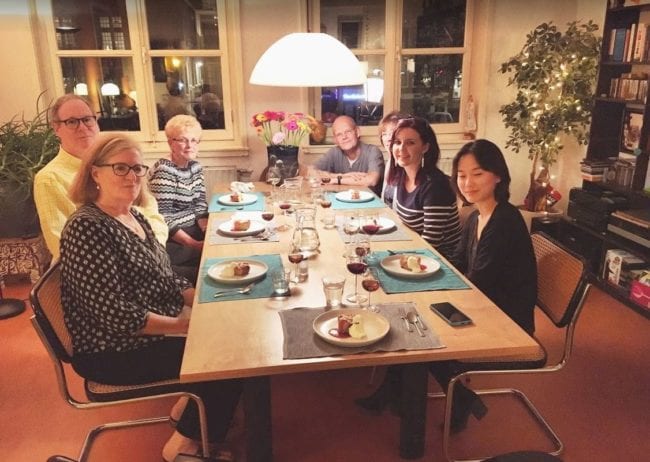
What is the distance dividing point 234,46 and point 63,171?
2.15 meters

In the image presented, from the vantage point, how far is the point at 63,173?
2262mm

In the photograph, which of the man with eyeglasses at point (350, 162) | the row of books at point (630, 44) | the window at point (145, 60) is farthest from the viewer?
the window at point (145, 60)

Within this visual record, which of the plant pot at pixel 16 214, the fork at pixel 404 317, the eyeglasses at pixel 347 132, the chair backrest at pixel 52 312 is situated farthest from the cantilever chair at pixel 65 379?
the eyeglasses at pixel 347 132

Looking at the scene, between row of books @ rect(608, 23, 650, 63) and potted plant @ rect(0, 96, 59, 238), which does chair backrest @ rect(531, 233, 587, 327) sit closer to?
row of books @ rect(608, 23, 650, 63)

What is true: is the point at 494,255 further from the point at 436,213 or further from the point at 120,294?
the point at 120,294

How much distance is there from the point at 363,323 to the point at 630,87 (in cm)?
272

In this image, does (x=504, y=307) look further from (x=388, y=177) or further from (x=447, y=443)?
(x=388, y=177)

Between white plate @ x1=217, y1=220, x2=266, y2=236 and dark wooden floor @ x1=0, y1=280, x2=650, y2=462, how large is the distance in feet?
2.25

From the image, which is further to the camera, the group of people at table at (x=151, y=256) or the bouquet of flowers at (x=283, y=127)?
the bouquet of flowers at (x=283, y=127)

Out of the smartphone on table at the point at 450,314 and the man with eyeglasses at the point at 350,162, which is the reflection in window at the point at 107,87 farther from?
the smartphone on table at the point at 450,314

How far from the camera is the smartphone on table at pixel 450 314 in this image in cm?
155

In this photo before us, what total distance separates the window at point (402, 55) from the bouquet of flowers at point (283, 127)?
79cm

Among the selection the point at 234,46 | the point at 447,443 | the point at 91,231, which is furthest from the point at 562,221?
the point at 91,231

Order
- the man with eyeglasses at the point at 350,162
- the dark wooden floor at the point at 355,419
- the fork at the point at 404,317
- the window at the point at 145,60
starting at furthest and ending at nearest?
the window at the point at 145,60
the man with eyeglasses at the point at 350,162
the dark wooden floor at the point at 355,419
the fork at the point at 404,317
